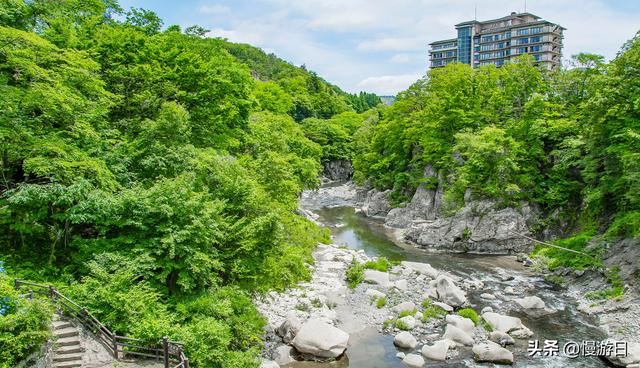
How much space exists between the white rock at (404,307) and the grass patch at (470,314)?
7.65 ft

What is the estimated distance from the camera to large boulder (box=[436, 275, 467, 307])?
22891 mm

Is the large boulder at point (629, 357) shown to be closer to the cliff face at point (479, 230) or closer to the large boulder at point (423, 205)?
the cliff face at point (479, 230)

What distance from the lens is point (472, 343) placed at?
60.8ft

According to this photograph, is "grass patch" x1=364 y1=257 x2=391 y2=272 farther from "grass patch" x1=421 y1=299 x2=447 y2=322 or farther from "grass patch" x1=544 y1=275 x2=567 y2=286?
"grass patch" x1=544 y1=275 x2=567 y2=286

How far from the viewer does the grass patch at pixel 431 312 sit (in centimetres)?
2116

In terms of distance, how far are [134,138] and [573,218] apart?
3112 cm

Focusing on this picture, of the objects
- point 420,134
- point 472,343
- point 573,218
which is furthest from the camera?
point 420,134

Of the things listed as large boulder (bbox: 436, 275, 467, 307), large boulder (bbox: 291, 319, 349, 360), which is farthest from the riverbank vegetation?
large boulder (bbox: 291, 319, 349, 360)

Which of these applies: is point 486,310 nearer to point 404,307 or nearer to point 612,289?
point 404,307

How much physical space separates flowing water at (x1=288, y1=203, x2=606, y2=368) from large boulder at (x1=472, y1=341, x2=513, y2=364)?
29 cm

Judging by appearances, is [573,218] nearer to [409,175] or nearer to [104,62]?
[409,175]

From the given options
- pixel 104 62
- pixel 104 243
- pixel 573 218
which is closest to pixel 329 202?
pixel 573 218

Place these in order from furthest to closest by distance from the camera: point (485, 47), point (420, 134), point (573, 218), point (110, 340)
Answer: point (485, 47)
point (420, 134)
point (573, 218)
point (110, 340)

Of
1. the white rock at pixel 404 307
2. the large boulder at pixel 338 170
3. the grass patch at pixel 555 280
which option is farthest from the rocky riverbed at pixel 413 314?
the large boulder at pixel 338 170
